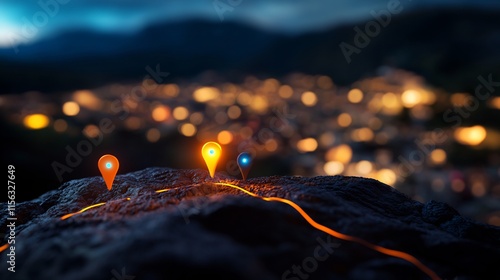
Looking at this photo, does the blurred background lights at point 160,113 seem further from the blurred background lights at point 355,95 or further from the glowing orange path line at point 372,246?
the glowing orange path line at point 372,246

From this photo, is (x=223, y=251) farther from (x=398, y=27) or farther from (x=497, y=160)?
(x=398, y=27)

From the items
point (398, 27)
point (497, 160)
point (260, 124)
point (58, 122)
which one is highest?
point (398, 27)

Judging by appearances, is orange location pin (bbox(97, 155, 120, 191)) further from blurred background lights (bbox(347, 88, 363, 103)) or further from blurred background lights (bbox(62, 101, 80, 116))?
blurred background lights (bbox(347, 88, 363, 103))

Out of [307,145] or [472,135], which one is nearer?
[472,135]

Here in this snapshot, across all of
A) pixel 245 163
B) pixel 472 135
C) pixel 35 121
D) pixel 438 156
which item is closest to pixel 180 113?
pixel 35 121

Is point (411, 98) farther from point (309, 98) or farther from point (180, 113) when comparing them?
point (180, 113)

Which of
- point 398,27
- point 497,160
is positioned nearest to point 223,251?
point 497,160

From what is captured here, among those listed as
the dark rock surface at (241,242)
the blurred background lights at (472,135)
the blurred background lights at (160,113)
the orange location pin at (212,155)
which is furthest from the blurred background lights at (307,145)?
the dark rock surface at (241,242)
